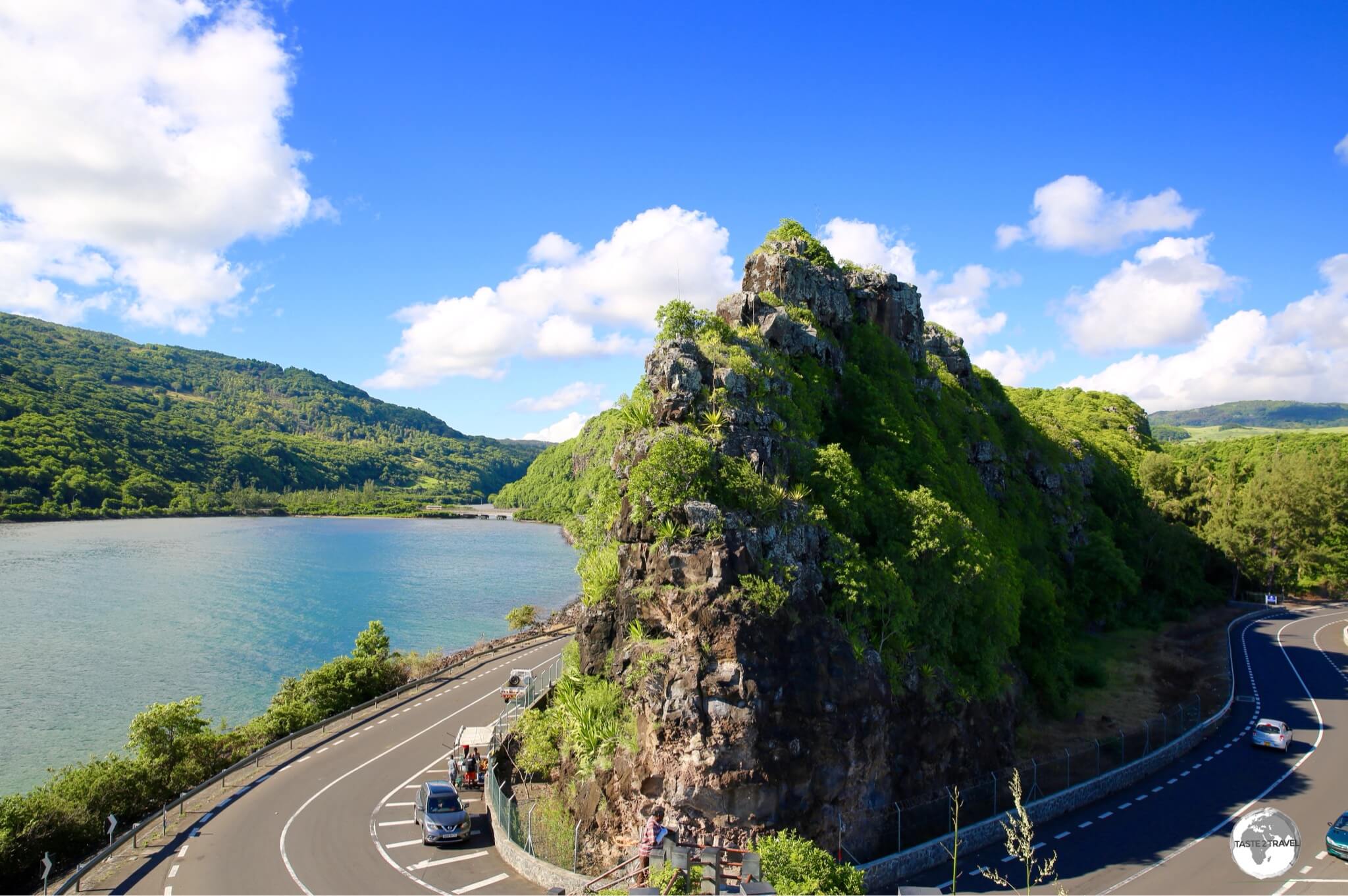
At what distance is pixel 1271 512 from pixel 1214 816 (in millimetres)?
49053

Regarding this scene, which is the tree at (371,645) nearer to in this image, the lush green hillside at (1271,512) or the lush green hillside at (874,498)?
the lush green hillside at (874,498)

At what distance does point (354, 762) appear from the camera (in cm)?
3133

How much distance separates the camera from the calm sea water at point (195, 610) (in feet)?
159

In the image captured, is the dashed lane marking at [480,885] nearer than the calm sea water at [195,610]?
Yes

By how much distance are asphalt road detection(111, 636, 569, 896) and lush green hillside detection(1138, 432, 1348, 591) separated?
2639 inches

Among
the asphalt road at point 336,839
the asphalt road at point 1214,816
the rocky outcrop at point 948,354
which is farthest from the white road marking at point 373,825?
the rocky outcrop at point 948,354

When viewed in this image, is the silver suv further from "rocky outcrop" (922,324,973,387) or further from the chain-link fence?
"rocky outcrop" (922,324,973,387)

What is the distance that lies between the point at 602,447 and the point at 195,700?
5937 inches

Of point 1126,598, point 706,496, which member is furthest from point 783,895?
point 1126,598

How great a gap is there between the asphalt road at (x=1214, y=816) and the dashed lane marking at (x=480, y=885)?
1268cm

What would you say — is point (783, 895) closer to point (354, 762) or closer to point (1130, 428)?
point (354, 762)

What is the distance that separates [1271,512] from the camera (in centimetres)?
6356

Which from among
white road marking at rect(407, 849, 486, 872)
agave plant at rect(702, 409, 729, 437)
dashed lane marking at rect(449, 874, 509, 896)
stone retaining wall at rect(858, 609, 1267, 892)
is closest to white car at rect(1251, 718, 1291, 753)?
stone retaining wall at rect(858, 609, 1267, 892)

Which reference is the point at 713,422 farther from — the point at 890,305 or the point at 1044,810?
the point at 890,305
